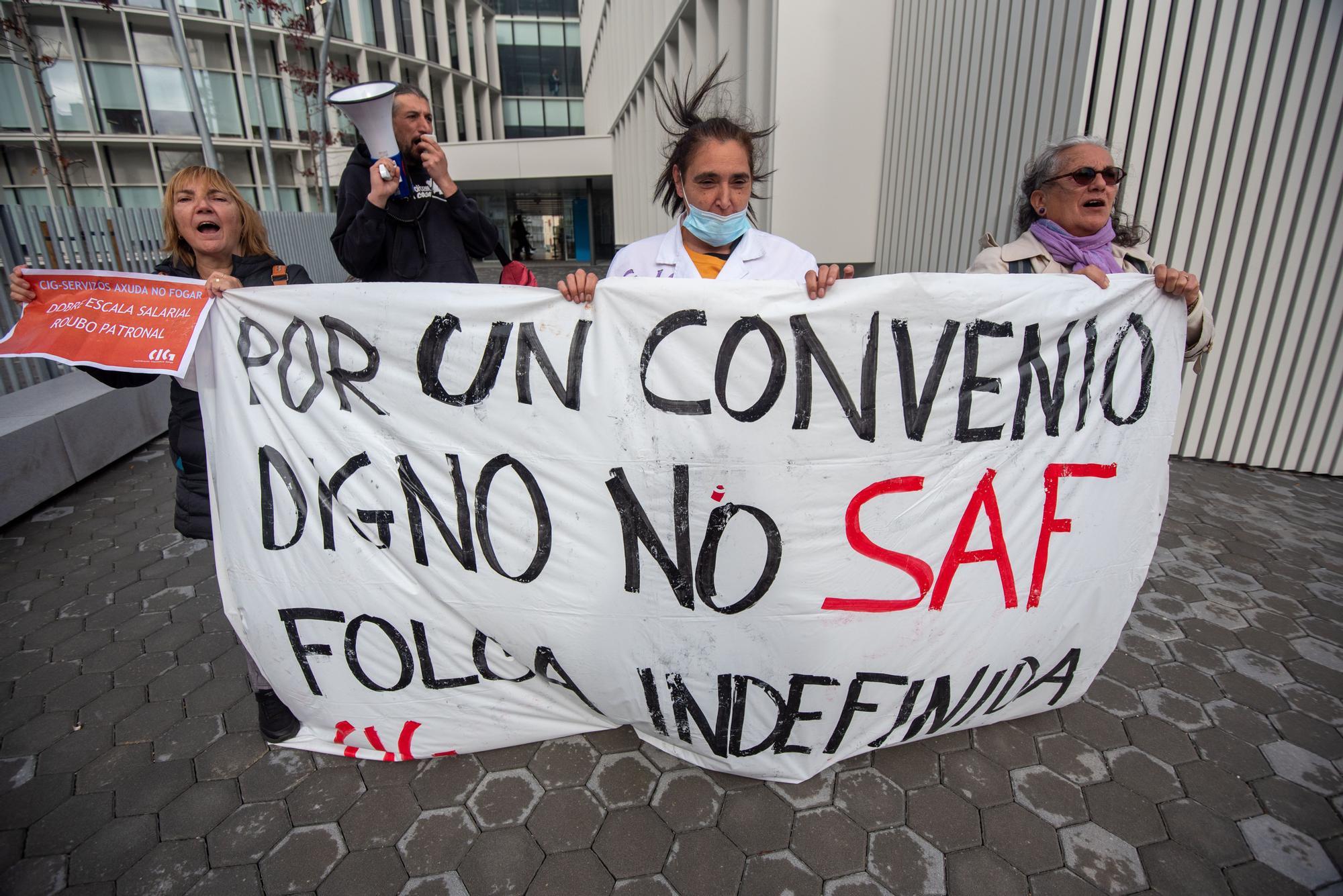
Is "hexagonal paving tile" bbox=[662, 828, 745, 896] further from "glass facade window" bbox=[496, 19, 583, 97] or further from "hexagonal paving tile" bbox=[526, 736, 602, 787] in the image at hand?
"glass facade window" bbox=[496, 19, 583, 97]

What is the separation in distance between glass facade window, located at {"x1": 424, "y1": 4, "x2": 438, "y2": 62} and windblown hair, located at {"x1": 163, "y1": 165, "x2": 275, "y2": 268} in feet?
106

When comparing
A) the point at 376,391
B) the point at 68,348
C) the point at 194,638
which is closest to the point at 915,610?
the point at 376,391

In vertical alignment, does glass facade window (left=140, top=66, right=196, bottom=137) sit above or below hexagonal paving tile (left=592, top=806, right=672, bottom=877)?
above

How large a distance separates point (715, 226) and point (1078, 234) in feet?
4.23

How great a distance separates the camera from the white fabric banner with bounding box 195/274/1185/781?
1957mm

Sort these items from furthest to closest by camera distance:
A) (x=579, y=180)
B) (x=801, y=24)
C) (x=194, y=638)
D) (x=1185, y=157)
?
1. (x=579, y=180)
2. (x=801, y=24)
3. (x=1185, y=157)
4. (x=194, y=638)

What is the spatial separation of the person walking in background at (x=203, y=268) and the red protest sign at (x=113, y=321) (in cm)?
12

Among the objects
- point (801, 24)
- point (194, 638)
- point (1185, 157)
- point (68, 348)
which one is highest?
point (801, 24)

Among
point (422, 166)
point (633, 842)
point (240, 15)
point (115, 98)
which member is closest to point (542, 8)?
point (240, 15)

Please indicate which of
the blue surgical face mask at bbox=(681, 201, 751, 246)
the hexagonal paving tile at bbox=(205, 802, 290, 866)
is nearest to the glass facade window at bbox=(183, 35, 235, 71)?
the blue surgical face mask at bbox=(681, 201, 751, 246)

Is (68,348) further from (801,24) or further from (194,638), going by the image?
(801,24)

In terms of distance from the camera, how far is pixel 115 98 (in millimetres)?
23000

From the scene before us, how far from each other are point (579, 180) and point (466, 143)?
4.06 meters

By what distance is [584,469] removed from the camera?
6.54ft
